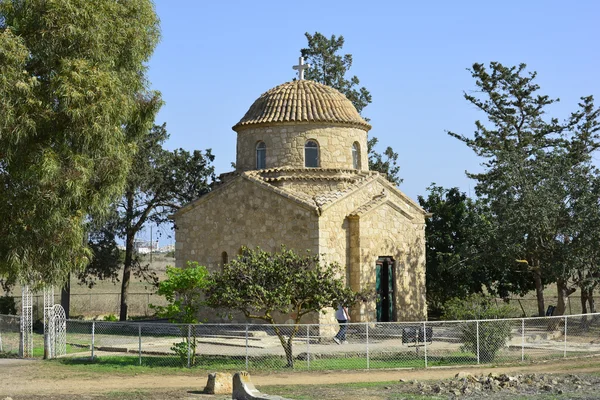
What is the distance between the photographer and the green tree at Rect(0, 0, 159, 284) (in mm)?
19969

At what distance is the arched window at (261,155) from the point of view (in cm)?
3262

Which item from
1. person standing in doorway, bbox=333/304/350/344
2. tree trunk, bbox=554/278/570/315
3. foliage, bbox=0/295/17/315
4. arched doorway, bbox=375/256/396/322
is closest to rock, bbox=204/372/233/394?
person standing in doorway, bbox=333/304/350/344

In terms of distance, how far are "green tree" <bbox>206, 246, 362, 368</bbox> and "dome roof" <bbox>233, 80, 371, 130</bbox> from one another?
1015 centimetres

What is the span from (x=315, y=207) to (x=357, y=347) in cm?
576

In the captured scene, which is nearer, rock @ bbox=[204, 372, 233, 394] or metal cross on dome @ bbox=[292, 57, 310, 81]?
rock @ bbox=[204, 372, 233, 394]

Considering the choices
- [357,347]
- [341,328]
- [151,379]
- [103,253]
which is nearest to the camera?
[151,379]

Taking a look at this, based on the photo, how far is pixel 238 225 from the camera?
31.3 m

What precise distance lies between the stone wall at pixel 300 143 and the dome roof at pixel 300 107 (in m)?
0.31

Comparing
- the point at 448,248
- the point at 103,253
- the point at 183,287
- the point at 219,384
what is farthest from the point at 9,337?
the point at 448,248

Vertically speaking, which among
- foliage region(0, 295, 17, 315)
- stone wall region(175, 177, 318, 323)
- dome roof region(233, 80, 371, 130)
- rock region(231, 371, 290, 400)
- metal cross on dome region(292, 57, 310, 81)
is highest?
metal cross on dome region(292, 57, 310, 81)

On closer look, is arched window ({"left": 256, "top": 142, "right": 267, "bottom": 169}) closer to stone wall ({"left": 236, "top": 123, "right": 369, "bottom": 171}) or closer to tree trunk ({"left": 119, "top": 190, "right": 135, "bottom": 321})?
stone wall ({"left": 236, "top": 123, "right": 369, "bottom": 171})

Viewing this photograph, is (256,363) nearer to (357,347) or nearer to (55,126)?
(357,347)

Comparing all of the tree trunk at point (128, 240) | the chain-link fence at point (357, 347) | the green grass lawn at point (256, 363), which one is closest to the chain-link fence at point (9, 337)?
the chain-link fence at point (357, 347)

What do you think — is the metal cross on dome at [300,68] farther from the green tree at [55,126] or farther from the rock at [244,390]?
the rock at [244,390]
